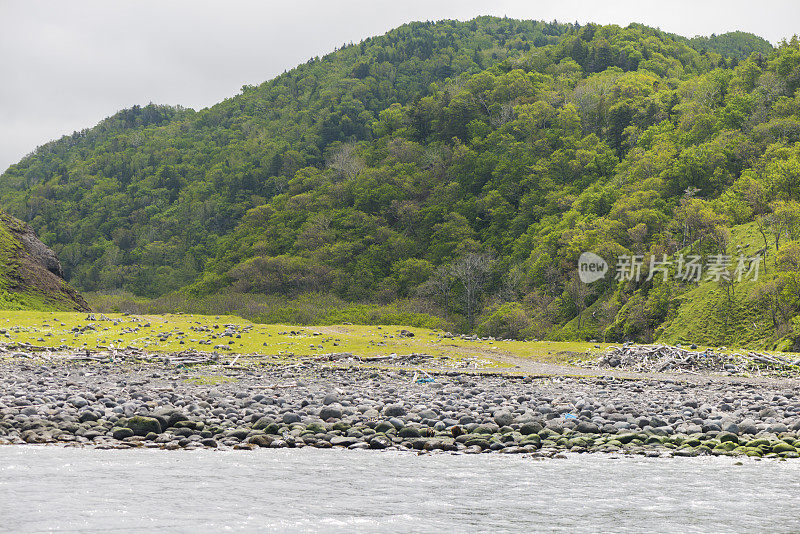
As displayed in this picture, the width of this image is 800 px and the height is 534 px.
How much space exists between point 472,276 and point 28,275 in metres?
37.7

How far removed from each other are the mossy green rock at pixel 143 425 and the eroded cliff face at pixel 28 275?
31349 millimetres

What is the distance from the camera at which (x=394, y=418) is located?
42.3 ft

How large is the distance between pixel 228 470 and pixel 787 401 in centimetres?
1387

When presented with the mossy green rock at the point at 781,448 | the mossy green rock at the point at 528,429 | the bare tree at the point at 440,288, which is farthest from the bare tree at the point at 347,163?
the mossy green rock at the point at 781,448

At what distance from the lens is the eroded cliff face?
40656 millimetres

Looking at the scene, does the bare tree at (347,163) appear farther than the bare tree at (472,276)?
Yes

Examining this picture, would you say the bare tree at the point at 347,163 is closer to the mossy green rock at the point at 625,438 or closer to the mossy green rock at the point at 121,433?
the mossy green rock at the point at 121,433

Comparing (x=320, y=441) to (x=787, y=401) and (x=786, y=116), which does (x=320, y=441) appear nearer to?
(x=787, y=401)

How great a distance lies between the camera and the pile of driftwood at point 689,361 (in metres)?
25.9

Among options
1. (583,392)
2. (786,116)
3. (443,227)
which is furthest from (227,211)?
(583,392)

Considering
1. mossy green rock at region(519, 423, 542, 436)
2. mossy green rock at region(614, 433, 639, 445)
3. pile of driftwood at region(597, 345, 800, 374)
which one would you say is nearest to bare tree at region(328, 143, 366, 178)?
pile of driftwood at region(597, 345, 800, 374)

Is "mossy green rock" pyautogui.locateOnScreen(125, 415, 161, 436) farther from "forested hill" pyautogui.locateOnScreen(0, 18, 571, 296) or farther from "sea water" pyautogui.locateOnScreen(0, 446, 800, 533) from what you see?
"forested hill" pyautogui.locateOnScreen(0, 18, 571, 296)

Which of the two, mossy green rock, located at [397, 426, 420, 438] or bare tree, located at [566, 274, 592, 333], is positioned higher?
bare tree, located at [566, 274, 592, 333]

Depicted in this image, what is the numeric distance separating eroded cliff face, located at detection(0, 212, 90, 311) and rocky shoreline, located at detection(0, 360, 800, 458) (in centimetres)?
2486
